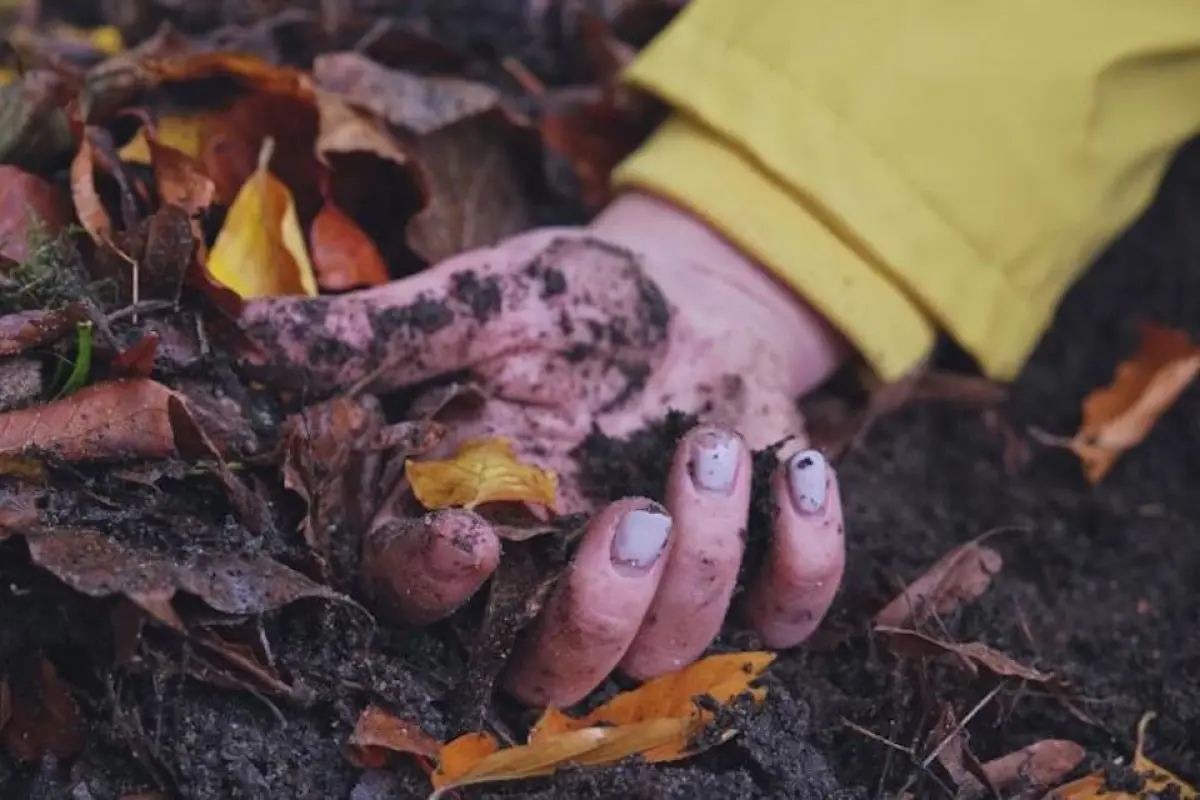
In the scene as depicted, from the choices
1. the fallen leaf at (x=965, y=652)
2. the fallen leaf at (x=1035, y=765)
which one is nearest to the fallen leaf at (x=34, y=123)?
the fallen leaf at (x=965, y=652)

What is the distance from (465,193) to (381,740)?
70 centimetres

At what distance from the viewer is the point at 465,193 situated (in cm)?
144

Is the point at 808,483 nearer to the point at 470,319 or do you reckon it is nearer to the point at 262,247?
the point at 470,319

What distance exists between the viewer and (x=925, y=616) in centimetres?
115

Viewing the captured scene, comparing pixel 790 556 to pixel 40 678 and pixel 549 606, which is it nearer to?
pixel 549 606

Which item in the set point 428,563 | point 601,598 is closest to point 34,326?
point 428,563

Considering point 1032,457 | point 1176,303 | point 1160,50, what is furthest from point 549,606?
point 1176,303

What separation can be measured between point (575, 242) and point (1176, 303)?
3.06ft

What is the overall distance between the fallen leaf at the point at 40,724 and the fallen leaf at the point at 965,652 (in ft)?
2.17

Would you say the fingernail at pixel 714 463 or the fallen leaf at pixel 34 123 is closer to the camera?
the fingernail at pixel 714 463

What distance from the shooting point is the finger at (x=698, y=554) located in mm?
1050

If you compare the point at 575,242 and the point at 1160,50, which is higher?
the point at 1160,50

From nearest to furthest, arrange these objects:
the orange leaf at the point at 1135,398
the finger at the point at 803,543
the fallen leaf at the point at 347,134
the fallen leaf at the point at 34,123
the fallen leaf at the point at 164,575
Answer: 1. the fallen leaf at the point at 164,575
2. the finger at the point at 803,543
3. the fallen leaf at the point at 34,123
4. the fallen leaf at the point at 347,134
5. the orange leaf at the point at 1135,398

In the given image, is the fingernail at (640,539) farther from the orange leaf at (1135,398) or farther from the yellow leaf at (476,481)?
the orange leaf at (1135,398)
